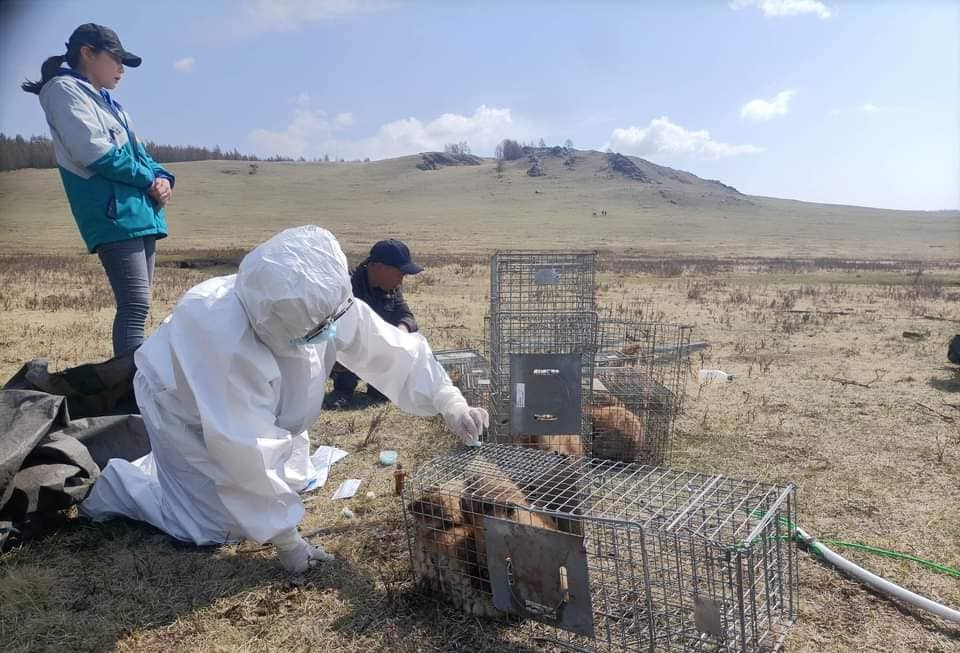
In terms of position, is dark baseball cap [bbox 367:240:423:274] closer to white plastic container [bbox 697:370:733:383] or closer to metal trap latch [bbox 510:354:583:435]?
metal trap latch [bbox 510:354:583:435]

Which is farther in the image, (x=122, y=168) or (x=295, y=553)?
(x=122, y=168)

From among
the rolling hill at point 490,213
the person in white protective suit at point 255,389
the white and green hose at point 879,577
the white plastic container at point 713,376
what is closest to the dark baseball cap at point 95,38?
A: the person in white protective suit at point 255,389

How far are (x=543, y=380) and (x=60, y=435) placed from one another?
262 cm

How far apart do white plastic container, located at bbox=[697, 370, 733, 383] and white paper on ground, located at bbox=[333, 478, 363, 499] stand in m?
4.12

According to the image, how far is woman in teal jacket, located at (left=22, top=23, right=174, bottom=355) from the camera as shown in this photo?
3.73 meters

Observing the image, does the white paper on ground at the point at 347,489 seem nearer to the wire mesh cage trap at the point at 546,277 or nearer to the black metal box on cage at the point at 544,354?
the black metal box on cage at the point at 544,354

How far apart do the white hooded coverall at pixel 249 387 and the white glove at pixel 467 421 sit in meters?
0.02

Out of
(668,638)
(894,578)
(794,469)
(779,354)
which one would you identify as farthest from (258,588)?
(779,354)

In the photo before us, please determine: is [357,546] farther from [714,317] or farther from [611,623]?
[714,317]

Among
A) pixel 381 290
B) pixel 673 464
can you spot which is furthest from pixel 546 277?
pixel 381 290

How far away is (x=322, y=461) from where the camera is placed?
14.0 ft

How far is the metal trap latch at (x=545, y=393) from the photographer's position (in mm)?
3971

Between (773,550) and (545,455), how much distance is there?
1238 mm

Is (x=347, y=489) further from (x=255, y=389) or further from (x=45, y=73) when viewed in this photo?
(x=45, y=73)
